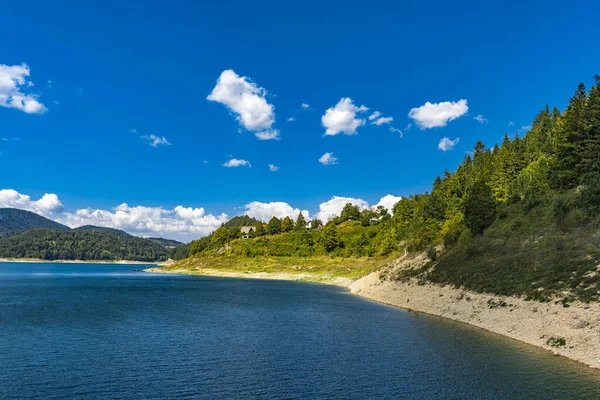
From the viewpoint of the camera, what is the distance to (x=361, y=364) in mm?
32250

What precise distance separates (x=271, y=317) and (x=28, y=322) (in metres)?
32.7

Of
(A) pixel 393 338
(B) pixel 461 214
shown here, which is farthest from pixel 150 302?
(B) pixel 461 214

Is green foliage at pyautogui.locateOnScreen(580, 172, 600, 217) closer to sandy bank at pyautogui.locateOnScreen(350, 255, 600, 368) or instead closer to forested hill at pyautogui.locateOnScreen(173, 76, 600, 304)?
forested hill at pyautogui.locateOnScreen(173, 76, 600, 304)

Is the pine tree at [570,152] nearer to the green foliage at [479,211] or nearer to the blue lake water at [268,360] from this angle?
the green foliage at [479,211]

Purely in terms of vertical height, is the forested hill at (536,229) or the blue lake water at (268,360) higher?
the forested hill at (536,229)

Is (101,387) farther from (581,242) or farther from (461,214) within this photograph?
(461,214)

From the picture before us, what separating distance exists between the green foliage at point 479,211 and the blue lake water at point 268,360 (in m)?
44.0

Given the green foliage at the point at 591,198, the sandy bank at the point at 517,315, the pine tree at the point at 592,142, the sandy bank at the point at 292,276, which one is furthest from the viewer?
the sandy bank at the point at 292,276

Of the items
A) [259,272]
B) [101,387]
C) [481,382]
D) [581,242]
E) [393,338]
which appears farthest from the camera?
[259,272]

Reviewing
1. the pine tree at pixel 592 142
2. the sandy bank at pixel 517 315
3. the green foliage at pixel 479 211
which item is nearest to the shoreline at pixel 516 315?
the sandy bank at pixel 517 315

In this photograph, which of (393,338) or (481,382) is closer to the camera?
(481,382)

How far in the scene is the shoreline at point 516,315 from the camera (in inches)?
1356

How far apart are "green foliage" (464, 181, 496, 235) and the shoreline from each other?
22.6 m

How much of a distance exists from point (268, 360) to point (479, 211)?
76016 mm
